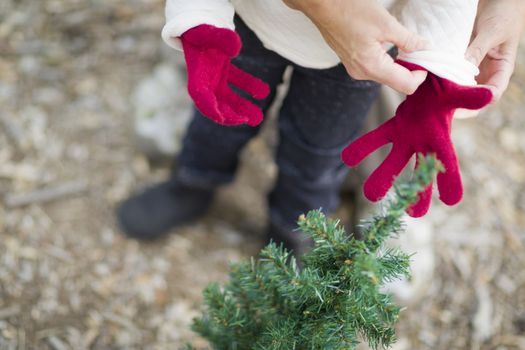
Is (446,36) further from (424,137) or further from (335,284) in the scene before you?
(335,284)

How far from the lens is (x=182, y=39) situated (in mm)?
902

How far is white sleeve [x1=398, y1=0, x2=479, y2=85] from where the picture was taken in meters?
0.85

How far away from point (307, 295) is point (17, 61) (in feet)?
5.60

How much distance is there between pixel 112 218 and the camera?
1.74 meters

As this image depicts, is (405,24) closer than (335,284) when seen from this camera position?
No

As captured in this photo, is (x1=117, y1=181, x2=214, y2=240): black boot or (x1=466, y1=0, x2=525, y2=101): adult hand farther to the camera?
(x1=117, y1=181, x2=214, y2=240): black boot

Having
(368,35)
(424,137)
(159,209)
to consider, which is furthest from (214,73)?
(159,209)

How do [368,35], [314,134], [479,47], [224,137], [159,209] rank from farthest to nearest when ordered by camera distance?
1. [159,209]
2. [224,137]
3. [314,134]
4. [479,47]
5. [368,35]

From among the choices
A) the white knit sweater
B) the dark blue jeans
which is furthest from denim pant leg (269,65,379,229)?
the white knit sweater

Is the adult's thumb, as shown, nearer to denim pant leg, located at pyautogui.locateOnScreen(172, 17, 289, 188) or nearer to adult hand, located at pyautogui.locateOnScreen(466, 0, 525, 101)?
adult hand, located at pyautogui.locateOnScreen(466, 0, 525, 101)

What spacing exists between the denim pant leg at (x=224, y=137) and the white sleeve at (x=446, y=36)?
330 millimetres

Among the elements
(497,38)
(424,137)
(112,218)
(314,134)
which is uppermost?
(497,38)

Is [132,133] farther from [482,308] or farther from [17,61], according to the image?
[482,308]

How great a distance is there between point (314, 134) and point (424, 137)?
414 mm
